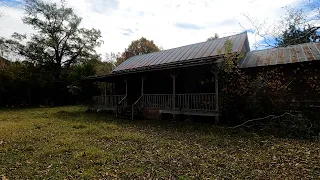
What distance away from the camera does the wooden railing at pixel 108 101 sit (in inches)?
650

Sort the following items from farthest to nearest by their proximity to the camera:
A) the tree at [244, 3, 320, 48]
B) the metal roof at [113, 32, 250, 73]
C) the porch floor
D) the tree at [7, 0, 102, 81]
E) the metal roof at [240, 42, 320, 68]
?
the tree at [7, 0, 102, 81], the metal roof at [113, 32, 250, 73], the metal roof at [240, 42, 320, 68], the porch floor, the tree at [244, 3, 320, 48]

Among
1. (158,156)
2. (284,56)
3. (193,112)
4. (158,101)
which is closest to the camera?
(158,156)

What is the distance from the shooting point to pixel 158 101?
1330 cm

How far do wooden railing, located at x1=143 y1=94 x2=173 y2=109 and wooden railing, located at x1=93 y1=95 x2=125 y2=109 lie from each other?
2854 millimetres

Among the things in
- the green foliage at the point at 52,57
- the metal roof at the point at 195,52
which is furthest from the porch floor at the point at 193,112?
the green foliage at the point at 52,57

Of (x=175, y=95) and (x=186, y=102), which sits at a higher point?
(x=175, y=95)

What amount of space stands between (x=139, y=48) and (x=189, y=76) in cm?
2862

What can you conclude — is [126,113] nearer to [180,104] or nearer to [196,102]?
[180,104]

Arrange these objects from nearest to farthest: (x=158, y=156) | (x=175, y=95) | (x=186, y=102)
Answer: (x=158, y=156), (x=186, y=102), (x=175, y=95)

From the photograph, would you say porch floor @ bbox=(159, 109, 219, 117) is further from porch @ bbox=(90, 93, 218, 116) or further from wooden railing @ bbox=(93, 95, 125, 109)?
wooden railing @ bbox=(93, 95, 125, 109)

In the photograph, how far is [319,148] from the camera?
243 inches

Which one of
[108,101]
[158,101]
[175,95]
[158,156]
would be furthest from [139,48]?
[158,156]

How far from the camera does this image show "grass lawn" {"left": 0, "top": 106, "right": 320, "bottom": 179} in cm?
462

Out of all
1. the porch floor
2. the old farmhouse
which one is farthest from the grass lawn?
the old farmhouse
